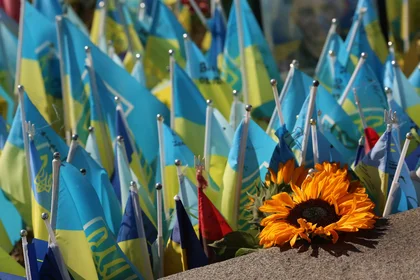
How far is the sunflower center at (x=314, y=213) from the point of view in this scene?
206cm

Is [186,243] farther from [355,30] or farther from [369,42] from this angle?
[369,42]

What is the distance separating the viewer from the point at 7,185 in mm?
2789

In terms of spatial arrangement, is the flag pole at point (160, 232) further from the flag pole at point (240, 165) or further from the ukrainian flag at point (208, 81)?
the ukrainian flag at point (208, 81)

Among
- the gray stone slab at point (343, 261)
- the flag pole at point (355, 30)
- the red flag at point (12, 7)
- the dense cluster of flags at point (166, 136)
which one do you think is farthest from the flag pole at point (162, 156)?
the red flag at point (12, 7)

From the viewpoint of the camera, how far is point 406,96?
3.01 meters

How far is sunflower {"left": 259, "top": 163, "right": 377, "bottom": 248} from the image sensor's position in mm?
2014

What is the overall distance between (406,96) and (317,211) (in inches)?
44.1

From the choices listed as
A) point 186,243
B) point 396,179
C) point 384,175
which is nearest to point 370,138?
point 384,175

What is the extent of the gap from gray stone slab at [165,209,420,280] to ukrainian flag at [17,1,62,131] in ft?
5.60

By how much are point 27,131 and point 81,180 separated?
380mm

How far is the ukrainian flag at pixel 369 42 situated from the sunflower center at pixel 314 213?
136cm

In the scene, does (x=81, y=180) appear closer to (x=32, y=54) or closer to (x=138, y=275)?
(x=138, y=275)

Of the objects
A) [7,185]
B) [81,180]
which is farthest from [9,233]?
[81,180]

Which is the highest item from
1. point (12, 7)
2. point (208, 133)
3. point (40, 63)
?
point (12, 7)
